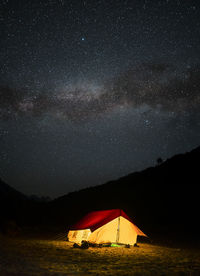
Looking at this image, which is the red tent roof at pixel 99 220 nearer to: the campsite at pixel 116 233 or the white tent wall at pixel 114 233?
the campsite at pixel 116 233

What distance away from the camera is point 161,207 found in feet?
128

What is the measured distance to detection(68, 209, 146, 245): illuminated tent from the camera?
15322 mm

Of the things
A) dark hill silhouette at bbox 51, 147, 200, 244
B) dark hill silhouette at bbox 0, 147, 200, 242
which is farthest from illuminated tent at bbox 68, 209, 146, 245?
dark hill silhouette at bbox 51, 147, 200, 244

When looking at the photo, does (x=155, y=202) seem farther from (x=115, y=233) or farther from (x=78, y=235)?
(x=115, y=233)

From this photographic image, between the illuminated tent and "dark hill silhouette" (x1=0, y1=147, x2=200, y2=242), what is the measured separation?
9.67 metres

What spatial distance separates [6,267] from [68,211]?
4842 cm

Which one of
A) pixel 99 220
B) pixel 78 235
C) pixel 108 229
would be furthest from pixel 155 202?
pixel 108 229

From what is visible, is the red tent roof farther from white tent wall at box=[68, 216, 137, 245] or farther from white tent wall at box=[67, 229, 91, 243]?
white tent wall at box=[67, 229, 91, 243]

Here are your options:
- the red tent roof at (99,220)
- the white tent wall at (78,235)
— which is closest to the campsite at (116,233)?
the red tent roof at (99,220)


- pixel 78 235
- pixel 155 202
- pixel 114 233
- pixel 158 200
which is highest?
pixel 158 200

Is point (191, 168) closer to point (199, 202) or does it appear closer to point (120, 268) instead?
point (199, 202)

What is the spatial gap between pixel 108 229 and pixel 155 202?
28.2 metres

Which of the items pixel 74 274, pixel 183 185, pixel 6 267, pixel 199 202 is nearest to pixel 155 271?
pixel 74 274

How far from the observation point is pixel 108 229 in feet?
51.1
